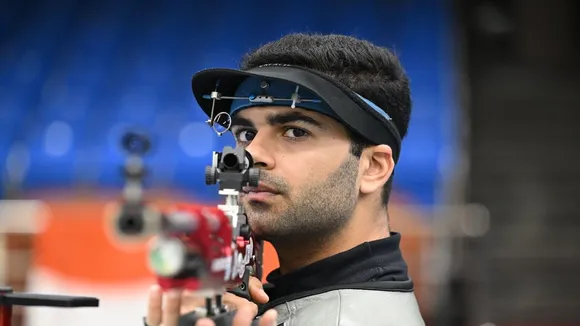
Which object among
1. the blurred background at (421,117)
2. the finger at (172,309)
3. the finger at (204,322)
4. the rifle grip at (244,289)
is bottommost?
the finger at (204,322)

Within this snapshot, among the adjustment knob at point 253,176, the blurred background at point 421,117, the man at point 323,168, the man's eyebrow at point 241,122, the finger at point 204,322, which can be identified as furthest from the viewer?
the blurred background at point 421,117

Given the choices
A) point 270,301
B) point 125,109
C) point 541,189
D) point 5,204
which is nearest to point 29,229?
point 5,204

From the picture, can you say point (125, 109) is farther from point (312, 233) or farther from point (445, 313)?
point (312, 233)

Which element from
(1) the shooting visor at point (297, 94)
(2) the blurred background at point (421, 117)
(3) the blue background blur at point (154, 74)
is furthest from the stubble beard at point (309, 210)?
(3) the blue background blur at point (154, 74)

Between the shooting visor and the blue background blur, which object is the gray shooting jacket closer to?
the shooting visor

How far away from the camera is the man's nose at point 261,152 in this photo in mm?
2129

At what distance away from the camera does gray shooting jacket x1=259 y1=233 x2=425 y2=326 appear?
2.05m

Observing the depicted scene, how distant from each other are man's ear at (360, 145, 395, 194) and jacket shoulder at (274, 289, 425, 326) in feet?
0.98

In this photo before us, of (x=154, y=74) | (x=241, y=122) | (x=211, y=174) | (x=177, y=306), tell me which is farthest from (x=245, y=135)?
(x=154, y=74)

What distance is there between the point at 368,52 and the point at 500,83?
5634mm

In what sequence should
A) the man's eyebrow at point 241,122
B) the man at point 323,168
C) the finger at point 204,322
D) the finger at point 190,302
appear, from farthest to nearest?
the man's eyebrow at point 241,122, the man at point 323,168, the finger at point 190,302, the finger at point 204,322

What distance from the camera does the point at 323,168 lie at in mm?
2178

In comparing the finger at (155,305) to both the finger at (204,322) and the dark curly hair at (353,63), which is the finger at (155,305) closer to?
the finger at (204,322)

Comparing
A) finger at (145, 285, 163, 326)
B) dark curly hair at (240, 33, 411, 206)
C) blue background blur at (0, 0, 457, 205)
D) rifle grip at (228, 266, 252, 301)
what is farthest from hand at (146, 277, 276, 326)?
blue background blur at (0, 0, 457, 205)
